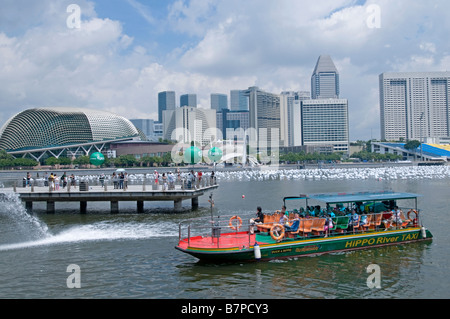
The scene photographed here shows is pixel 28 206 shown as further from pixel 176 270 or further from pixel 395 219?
pixel 395 219

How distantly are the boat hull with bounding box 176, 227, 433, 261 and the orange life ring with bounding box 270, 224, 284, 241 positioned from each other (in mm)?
261

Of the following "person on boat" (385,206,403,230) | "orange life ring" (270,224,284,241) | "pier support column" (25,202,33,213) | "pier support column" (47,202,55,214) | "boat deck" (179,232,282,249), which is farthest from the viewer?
"pier support column" (25,202,33,213)

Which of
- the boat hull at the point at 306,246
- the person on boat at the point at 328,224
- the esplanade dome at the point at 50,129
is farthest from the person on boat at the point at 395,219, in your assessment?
the esplanade dome at the point at 50,129

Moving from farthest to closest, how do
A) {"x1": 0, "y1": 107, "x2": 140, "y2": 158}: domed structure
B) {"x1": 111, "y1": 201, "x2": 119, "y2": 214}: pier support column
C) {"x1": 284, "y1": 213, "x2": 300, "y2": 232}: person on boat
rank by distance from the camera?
{"x1": 0, "y1": 107, "x2": 140, "y2": 158}: domed structure
{"x1": 111, "y1": 201, "x2": 119, "y2": 214}: pier support column
{"x1": 284, "y1": 213, "x2": 300, "y2": 232}: person on boat

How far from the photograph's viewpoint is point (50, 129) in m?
146

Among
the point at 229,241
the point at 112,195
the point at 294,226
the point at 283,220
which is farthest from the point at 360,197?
the point at 112,195

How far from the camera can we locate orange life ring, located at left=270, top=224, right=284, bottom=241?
16.9 m

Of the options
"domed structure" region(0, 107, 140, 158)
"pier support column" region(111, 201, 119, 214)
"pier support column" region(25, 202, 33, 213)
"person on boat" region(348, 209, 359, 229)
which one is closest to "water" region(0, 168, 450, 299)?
"person on boat" region(348, 209, 359, 229)

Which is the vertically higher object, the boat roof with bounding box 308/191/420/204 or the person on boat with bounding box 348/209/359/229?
the boat roof with bounding box 308/191/420/204

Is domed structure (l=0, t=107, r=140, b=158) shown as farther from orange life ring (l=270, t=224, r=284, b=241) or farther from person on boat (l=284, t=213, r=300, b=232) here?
person on boat (l=284, t=213, r=300, b=232)

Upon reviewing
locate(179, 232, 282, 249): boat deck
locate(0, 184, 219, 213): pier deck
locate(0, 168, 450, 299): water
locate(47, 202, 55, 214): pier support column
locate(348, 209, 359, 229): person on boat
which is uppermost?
locate(0, 184, 219, 213): pier deck

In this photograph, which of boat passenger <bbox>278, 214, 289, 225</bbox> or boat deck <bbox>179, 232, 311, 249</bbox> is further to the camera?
boat passenger <bbox>278, 214, 289, 225</bbox>

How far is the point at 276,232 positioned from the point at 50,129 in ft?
475
